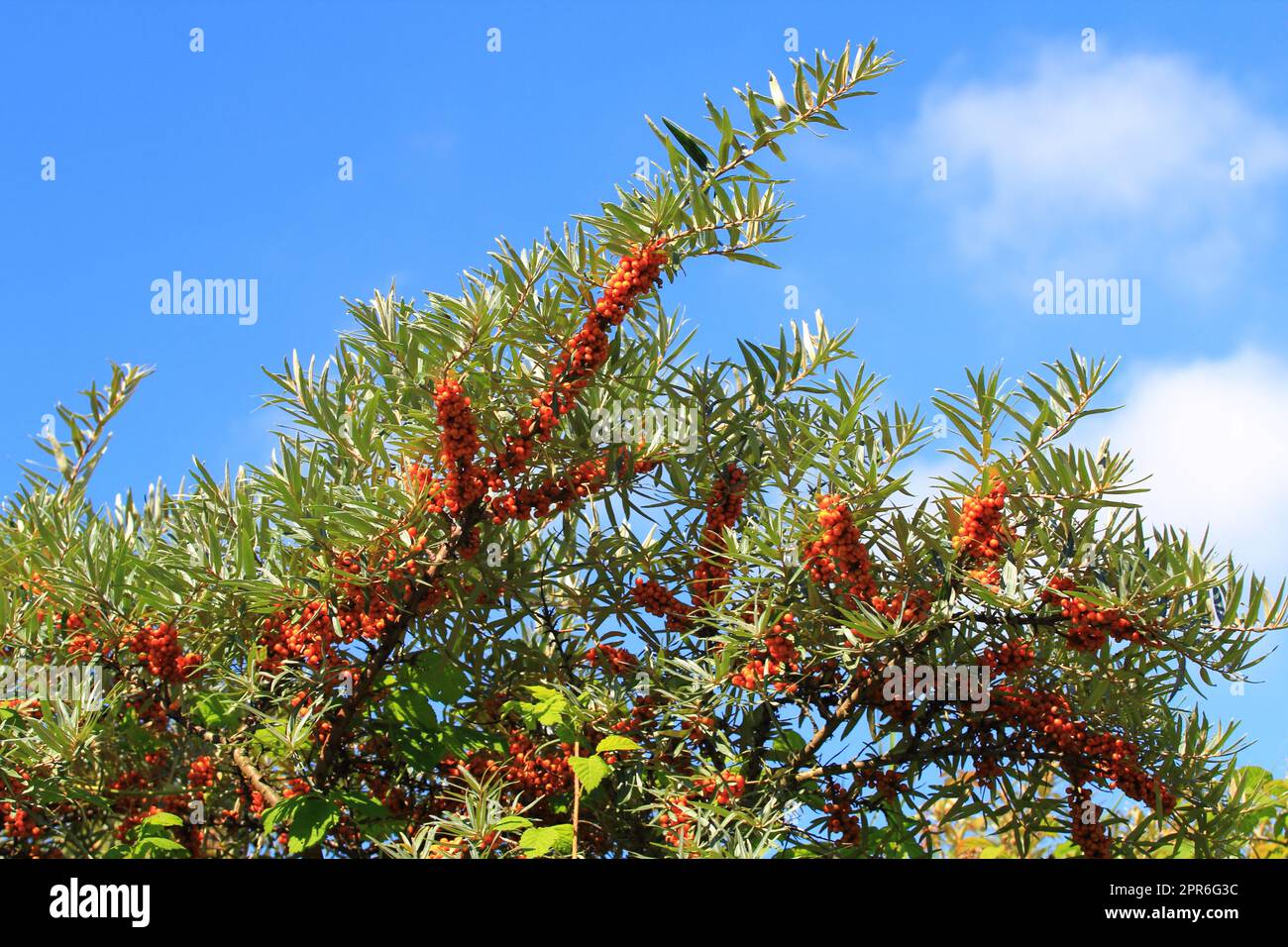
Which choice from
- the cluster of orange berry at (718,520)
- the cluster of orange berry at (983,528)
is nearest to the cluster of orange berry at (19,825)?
the cluster of orange berry at (718,520)

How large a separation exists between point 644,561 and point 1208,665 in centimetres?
110

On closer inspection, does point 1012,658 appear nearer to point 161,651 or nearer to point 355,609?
point 355,609

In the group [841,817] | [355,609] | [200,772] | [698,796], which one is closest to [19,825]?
[200,772]

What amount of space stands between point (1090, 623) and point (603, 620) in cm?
97

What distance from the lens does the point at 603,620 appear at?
8.38 ft

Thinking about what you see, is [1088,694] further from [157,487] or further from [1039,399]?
[157,487]

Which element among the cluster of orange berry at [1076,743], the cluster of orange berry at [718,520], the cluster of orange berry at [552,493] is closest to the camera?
the cluster of orange berry at [1076,743]

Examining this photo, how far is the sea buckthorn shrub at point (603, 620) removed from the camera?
218 centimetres

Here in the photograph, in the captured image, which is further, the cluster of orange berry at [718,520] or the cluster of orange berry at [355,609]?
the cluster of orange berry at [718,520]

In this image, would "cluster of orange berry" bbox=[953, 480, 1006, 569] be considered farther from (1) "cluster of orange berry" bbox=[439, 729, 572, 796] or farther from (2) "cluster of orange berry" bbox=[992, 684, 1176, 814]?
(1) "cluster of orange berry" bbox=[439, 729, 572, 796]

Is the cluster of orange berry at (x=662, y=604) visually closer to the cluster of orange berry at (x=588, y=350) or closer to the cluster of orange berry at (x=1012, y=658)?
the cluster of orange berry at (x=588, y=350)

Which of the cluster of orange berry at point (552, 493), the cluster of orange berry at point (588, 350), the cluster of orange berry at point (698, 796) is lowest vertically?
the cluster of orange berry at point (698, 796)

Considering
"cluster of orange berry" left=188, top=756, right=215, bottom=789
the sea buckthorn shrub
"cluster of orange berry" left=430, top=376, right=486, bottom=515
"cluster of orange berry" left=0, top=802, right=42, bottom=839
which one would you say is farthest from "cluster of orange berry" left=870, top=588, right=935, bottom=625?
"cluster of orange berry" left=0, top=802, right=42, bottom=839

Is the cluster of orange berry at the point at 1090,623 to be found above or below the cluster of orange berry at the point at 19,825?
above
